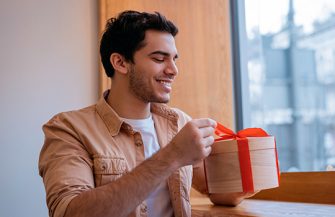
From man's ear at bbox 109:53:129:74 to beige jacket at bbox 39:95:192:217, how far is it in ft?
0.46

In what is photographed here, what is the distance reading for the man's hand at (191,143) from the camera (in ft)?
3.37

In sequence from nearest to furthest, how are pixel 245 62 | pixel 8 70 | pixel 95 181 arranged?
1. pixel 95 181
2. pixel 8 70
3. pixel 245 62

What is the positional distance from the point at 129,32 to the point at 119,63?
0.11 metres

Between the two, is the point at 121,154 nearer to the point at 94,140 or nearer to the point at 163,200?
the point at 94,140

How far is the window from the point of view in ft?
6.69

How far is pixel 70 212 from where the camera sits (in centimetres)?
103

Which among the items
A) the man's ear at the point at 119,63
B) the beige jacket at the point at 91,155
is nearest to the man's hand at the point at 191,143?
the beige jacket at the point at 91,155

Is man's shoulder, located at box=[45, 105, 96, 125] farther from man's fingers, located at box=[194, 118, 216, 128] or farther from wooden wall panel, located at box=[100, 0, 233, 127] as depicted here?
wooden wall panel, located at box=[100, 0, 233, 127]

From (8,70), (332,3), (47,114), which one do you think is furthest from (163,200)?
(332,3)

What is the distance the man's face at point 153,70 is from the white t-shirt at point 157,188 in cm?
8

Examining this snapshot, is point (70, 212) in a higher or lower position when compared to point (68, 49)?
lower

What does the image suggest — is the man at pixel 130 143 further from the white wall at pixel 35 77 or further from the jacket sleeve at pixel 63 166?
the white wall at pixel 35 77

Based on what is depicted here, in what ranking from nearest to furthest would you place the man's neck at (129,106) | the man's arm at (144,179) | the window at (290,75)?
the man's arm at (144,179) < the man's neck at (129,106) < the window at (290,75)

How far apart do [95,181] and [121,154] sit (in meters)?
0.11
